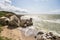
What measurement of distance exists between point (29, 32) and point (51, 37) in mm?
2428

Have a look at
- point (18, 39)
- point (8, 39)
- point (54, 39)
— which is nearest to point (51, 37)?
point (54, 39)

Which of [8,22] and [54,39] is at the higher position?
[8,22]

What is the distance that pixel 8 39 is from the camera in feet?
36.6

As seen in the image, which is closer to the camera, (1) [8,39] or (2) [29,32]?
(1) [8,39]

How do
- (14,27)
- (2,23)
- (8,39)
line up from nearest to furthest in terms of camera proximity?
(8,39)
(14,27)
(2,23)

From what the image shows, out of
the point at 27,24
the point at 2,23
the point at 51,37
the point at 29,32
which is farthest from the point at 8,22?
the point at 51,37

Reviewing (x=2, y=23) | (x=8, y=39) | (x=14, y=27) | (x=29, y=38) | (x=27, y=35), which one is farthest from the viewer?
(x=2, y=23)

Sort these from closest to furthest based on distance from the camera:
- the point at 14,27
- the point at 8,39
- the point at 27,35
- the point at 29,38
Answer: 1. the point at 8,39
2. the point at 29,38
3. the point at 27,35
4. the point at 14,27

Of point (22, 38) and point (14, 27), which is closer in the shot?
point (22, 38)

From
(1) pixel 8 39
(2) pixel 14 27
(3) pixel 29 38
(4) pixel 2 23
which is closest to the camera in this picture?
(1) pixel 8 39

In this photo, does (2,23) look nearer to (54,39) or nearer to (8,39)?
(8,39)

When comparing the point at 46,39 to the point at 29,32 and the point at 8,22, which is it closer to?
the point at 29,32

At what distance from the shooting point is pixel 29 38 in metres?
11.9

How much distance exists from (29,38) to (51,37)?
2.04 m
